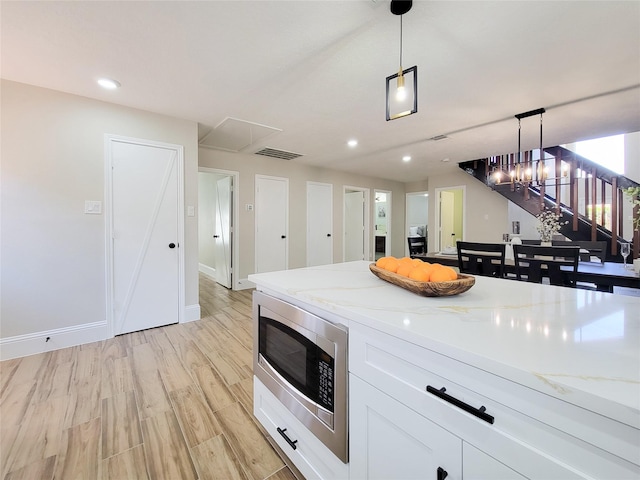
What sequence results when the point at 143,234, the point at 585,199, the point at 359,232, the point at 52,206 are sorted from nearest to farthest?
the point at 52,206, the point at 143,234, the point at 585,199, the point at 359,232

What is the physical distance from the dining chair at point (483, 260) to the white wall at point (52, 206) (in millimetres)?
3633

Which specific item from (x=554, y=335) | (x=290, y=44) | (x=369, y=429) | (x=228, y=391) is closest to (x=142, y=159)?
(x=290, y=44)

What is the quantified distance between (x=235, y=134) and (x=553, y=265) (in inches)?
147

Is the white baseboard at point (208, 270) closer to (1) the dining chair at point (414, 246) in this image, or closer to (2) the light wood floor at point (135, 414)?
(2) the light wood floor at point (135, 414)

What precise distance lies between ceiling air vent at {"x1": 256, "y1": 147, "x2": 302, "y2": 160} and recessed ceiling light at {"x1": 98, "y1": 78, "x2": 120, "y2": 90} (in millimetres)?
2164

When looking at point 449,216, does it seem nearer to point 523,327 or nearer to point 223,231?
point 223,231

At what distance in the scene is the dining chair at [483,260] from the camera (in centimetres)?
262

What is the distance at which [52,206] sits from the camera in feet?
8.35

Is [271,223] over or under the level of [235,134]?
under

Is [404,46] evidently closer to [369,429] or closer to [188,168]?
[369,429]

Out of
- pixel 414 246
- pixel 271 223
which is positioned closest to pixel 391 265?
pixel 271 223

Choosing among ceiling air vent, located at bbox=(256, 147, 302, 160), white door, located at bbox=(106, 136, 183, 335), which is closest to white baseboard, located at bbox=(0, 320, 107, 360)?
white door, located at bbox=(106, 136, 183, 335)

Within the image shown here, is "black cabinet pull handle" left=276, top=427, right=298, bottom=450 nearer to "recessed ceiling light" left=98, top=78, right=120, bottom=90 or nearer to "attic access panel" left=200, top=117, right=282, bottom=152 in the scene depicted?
"recessed ceiling light" left=98, top=78, right=120, bottom=90

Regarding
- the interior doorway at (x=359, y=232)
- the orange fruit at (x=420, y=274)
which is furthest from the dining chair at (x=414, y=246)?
the orange fruit at (x=420, y=274)
